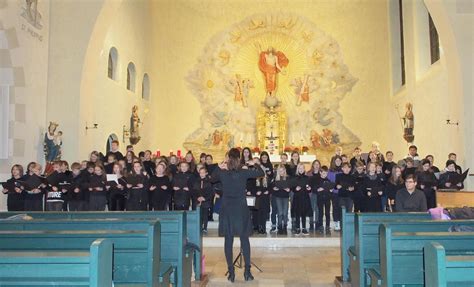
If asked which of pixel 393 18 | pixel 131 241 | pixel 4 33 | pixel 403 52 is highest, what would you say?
pixel 393 18

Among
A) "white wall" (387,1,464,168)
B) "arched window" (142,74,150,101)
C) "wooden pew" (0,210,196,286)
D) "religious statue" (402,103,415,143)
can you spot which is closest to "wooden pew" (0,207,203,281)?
"wooden pew" (0,210,196,286)

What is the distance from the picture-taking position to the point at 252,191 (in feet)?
32.3

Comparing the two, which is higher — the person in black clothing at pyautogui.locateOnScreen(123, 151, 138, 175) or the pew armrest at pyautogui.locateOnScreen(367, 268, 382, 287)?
the person in black clothing at pyautogui.locateOnScreen(123, 151, 138, 175)

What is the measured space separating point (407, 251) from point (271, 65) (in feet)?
54.1

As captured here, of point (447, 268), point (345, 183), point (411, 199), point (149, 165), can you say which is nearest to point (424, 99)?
point (345, 183)

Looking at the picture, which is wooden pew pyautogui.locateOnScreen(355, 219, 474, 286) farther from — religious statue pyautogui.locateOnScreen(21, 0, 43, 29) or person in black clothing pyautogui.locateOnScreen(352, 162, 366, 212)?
religious statue pyautogui.locateOnScreen(21, 0, 43, 29)

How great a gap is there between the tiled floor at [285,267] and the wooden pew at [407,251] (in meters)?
2.31

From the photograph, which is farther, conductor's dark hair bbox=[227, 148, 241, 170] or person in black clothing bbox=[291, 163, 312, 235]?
person in black clothing bbox=[291, 163, 312, 235]

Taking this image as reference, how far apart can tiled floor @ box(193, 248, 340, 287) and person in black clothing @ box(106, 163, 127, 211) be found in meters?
2.10

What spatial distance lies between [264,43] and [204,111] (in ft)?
12.5

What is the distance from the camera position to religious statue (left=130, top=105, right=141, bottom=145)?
17497mm

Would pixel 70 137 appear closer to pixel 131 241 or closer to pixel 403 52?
pixel 131 241

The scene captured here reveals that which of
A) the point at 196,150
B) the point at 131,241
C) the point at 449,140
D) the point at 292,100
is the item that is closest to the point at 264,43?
the point at 292,100

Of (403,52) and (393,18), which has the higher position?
(393,18)
